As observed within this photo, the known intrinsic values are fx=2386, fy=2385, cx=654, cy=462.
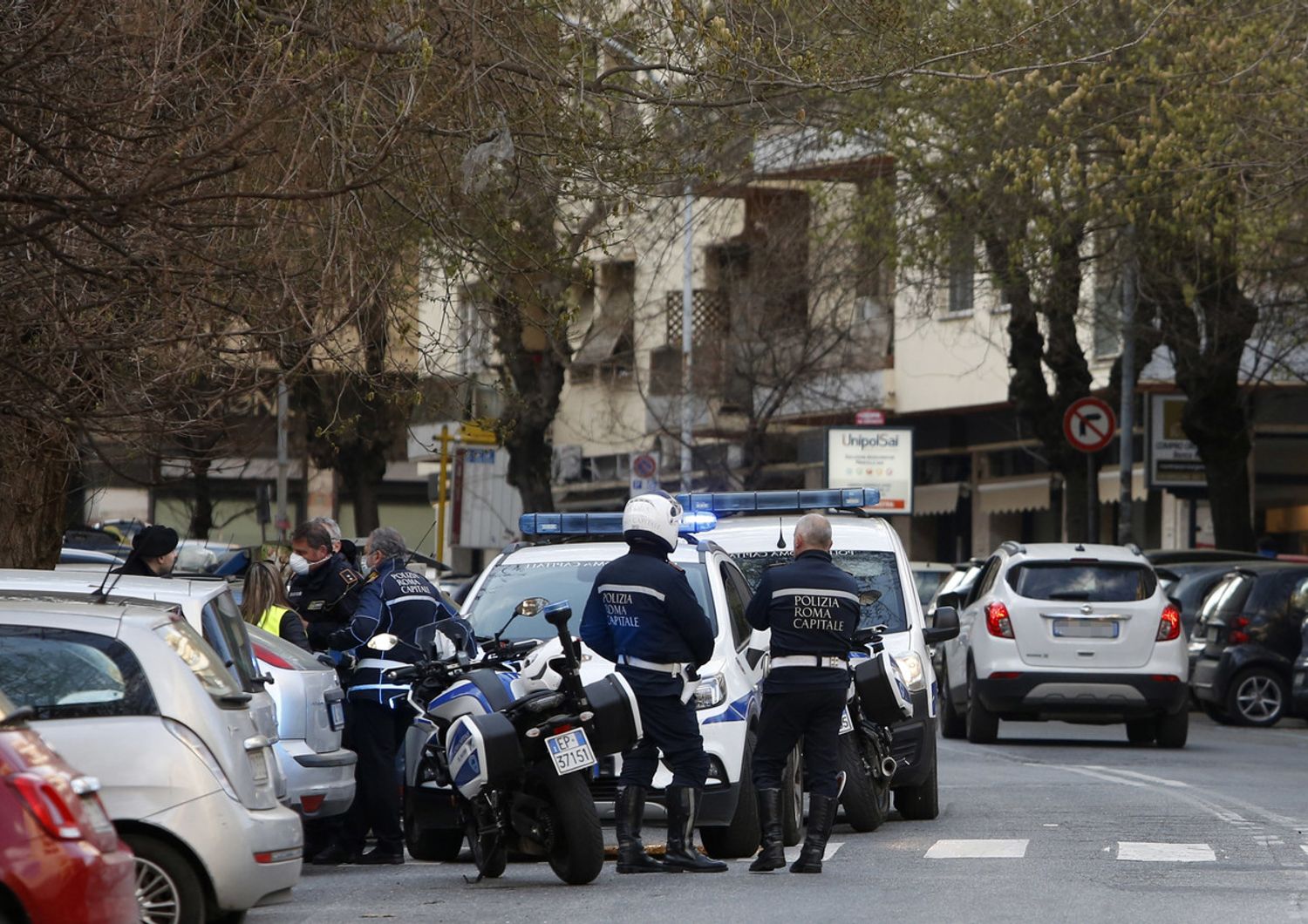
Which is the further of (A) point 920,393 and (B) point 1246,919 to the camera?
(A) point 920,393

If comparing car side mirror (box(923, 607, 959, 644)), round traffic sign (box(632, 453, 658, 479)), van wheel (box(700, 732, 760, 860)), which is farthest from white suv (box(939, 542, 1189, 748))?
round traffic sign (box(632, 453, 658, 479))

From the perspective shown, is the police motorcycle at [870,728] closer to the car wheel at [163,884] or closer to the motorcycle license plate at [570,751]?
the motorcycle license plate at [570,751]

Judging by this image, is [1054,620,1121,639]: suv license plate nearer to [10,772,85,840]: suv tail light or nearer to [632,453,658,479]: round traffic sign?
[10,772,85,840]: suv tail light

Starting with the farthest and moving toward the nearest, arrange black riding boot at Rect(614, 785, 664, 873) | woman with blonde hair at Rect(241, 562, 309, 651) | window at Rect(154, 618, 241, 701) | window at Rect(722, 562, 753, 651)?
woman with blonde hair at Rect(241, 562, 309, 651) < window at Rect(722, 562, 753, 651) < black riding boot at Rect(614, 785, 664, 873) < window at Rect(154, 618, 241, 701)

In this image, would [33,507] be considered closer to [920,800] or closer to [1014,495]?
[920,800]

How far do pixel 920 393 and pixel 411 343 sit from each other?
104ft

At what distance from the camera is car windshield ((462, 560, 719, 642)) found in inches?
532

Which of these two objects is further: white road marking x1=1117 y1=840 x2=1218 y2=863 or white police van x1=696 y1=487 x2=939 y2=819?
white police van x1=696 y1=487 x2=939 y2=819

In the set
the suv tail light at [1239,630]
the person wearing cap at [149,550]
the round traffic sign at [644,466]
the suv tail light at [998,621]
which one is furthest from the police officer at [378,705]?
the round traffic sign at [644,466]

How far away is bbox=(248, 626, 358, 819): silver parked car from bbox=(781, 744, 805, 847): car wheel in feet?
7.64

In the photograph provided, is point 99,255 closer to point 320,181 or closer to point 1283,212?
point 320,181

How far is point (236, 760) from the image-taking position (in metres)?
8.62

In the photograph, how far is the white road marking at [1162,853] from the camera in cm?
1161

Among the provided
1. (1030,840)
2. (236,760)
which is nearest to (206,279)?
(236,760)
